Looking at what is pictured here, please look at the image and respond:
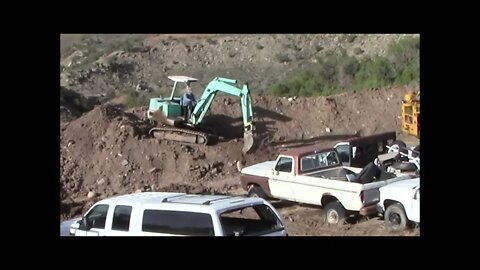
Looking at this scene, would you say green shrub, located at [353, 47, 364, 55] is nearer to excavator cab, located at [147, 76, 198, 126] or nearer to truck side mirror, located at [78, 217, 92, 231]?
excavator cab, located at [147, 76, 198, 126]

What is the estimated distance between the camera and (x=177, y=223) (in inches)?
440

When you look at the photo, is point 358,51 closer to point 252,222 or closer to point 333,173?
point 333,173

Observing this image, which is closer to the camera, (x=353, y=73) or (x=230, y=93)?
(x=230, y=93)

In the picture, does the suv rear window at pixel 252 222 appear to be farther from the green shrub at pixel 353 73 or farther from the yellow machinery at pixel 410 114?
the green shrub at pixel 353 73

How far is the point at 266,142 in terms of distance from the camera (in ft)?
86.1

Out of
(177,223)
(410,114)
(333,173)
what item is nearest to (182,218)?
(177,223)

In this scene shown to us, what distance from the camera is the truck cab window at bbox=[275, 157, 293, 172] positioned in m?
18.1

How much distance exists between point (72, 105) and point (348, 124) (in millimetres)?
16357

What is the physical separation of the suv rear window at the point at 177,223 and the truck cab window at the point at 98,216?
2.62ft

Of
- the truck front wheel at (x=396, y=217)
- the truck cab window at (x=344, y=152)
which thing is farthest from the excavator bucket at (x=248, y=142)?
the truck front wheel at (x=396, y=217)

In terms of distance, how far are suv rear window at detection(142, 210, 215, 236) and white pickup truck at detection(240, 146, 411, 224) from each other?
5875 mm

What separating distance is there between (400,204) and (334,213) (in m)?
1.68

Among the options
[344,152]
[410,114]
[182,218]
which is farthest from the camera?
[410,114]

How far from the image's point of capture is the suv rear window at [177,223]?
35.4 ft
